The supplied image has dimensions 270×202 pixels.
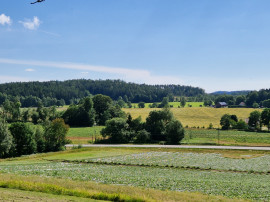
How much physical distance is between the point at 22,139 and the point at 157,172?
36.6 meters

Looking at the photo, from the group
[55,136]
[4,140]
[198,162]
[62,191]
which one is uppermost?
[62,191]

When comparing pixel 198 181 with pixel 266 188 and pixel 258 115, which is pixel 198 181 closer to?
pixel 266 188

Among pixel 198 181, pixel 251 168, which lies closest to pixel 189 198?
pixel 198 181

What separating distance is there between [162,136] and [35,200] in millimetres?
71321

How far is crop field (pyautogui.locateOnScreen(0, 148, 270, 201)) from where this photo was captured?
86.0 ft

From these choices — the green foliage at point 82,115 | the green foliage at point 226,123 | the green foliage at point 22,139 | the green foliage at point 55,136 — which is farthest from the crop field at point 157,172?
the green foliage at point 82,115

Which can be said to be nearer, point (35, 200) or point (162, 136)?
point (35, 200)

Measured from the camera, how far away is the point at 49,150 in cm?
6925

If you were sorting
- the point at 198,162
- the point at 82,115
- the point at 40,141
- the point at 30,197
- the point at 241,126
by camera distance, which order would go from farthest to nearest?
the point at 82,115 < the point at 241,126 < the point at 40,141 < the point at 198,162 < the point at 30,197

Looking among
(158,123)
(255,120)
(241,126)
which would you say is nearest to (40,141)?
(158,123)

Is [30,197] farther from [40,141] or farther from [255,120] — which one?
[255,120]

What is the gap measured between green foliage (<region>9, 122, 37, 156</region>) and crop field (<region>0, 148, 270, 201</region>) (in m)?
5.08

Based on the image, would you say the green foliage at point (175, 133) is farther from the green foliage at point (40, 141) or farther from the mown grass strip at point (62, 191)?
the mown grass strip at point (62, 191)

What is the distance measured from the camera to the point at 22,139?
2458 inches
